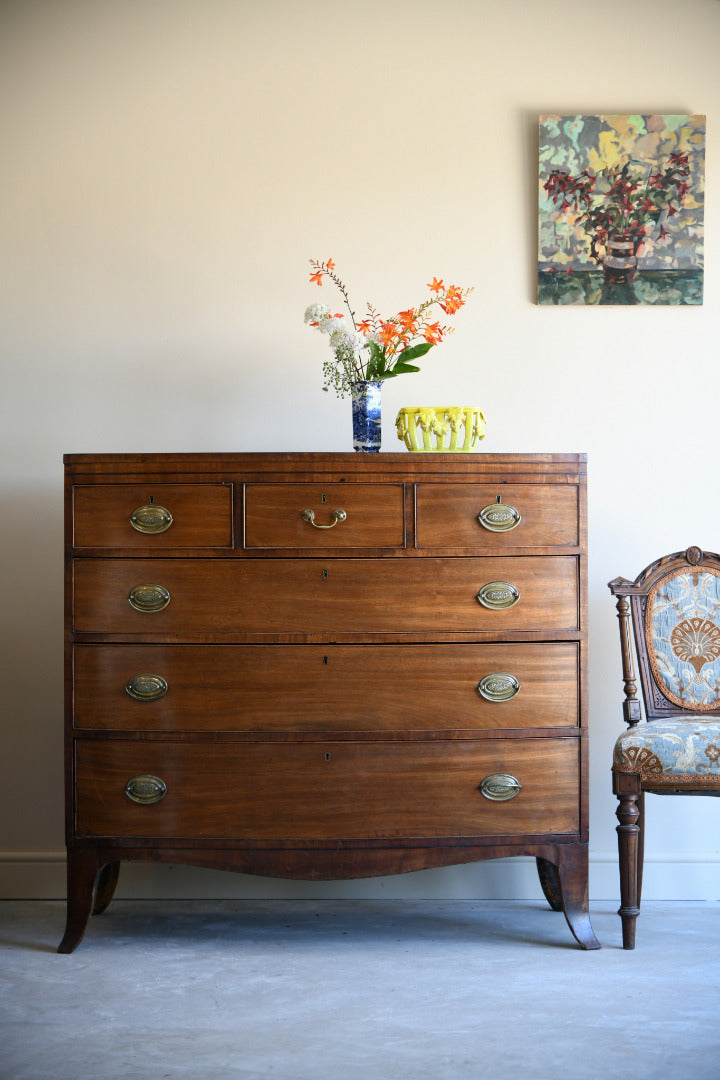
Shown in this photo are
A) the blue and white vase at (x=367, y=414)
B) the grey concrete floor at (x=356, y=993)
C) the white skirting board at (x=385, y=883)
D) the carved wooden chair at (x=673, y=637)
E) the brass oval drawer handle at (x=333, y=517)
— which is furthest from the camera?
the white skirting board at (x=385, y=883)

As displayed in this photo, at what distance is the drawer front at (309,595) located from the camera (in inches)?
96.7

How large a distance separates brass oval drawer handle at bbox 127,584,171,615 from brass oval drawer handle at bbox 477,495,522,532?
82cm

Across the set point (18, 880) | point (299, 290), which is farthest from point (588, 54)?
point (18, 880)

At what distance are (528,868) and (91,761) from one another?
1.39 metres

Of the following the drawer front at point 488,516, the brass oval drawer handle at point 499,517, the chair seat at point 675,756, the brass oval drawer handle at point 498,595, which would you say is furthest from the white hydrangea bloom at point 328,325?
the chair seat at point 675,756

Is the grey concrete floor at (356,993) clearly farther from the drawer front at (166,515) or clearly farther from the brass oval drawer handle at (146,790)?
the drawer front at (166,515)

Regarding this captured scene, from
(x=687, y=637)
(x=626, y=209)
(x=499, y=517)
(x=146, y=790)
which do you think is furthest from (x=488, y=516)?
(x=626, y=209)

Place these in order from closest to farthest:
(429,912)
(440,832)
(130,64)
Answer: (440,832) < (429,912) < (130,64)

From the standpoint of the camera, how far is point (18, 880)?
119 inches

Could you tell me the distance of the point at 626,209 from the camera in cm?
306

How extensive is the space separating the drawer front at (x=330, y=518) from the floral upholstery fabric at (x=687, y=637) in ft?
2.83

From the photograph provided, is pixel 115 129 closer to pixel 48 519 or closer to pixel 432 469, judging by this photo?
pixel 48 519

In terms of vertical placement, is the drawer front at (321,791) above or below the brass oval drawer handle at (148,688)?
below

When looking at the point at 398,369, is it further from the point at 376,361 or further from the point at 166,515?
the point at 166,515
